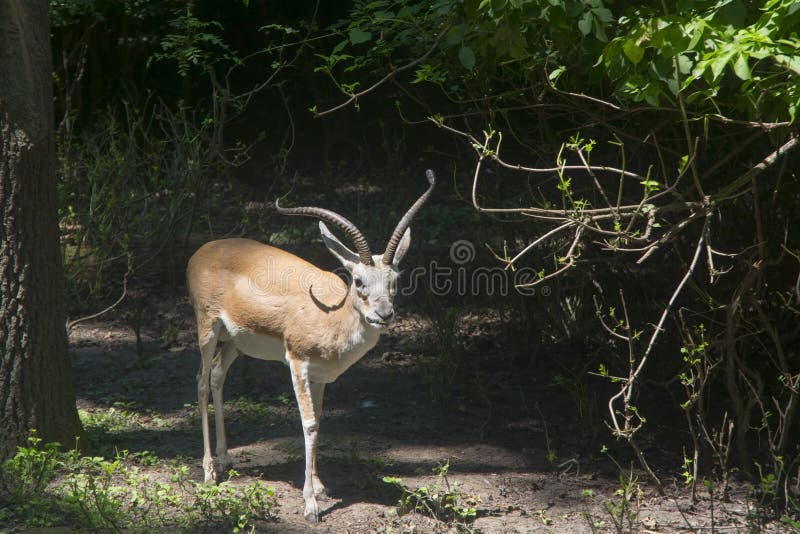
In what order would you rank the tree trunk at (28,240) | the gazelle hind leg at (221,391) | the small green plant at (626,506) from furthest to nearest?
the gazelle hind leg at (221,391)
the tree trunk at (28,240)
the small green plant at (626,506)

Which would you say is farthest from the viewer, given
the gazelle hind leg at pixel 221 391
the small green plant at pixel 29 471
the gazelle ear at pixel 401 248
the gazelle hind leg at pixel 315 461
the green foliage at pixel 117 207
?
the green foliage at pixel 117 207

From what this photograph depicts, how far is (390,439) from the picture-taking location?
249 inches

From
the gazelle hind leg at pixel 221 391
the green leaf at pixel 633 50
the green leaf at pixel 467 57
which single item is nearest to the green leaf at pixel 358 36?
the green leaf at pixel 467 57

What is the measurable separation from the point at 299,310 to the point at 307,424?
72 centimetres

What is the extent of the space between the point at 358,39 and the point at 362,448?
2.89 meters

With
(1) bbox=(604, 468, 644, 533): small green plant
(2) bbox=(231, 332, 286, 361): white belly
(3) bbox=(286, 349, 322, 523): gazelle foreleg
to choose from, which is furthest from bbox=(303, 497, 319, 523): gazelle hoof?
(1) bbox=(604, 468, 644, 533): small green plant

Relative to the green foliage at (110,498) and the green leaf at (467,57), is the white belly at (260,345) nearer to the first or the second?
the green foliage at (110,498)

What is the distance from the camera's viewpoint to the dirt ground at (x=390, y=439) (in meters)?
5.11

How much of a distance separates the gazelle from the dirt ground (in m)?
0.39

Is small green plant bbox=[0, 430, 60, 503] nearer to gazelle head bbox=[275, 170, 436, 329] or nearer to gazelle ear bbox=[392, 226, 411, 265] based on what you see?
gazelle head bbox=[275, 170, 436, 329]

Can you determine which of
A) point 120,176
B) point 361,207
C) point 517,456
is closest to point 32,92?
point 120,176

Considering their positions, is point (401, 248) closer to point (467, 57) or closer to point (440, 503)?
point (467, 57)

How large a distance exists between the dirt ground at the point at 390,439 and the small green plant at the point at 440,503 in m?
0.06

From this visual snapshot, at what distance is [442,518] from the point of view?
506cm
